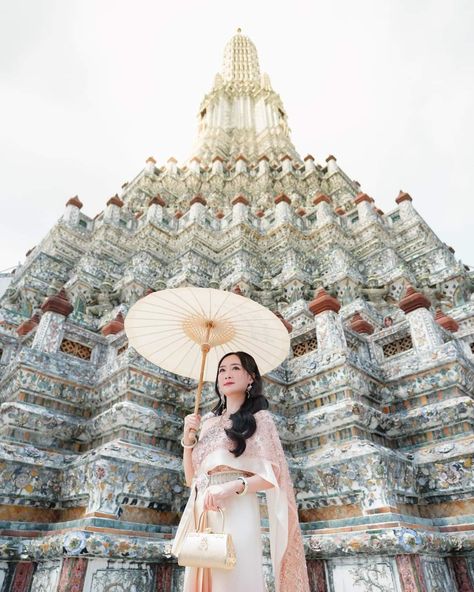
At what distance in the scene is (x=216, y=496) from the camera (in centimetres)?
262

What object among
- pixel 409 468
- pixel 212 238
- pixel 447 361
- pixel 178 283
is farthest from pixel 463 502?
pixel 212 238

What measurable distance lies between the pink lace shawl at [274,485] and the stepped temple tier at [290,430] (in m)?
1.60

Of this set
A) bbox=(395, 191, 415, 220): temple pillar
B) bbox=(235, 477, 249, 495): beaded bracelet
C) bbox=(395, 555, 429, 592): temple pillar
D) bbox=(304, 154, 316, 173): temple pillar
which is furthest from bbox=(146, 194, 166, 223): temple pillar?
bbox=(395, 555, 429, 592): temple pillar

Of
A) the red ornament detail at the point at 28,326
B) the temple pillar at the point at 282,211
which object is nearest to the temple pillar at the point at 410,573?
the red ornament detail at the point at 28,326

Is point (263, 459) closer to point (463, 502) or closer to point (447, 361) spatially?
point (463, 502)

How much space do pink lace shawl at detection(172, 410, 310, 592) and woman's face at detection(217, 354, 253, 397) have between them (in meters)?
0.28

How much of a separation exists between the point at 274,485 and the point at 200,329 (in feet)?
4.99

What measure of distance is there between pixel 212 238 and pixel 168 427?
8.31 meters

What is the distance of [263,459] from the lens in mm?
2855

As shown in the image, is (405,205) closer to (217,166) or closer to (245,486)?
(217,166)

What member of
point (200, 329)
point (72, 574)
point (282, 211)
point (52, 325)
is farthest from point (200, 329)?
point (282, 211)

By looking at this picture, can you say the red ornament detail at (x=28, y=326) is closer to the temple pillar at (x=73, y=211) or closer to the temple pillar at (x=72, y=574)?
the temple pillar at (x=72, y=574)

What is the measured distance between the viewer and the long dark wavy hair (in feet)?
9.55

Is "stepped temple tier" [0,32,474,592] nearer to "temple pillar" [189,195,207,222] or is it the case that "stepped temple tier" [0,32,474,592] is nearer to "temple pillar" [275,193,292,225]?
"temple pillar" [189,195,207,222]
